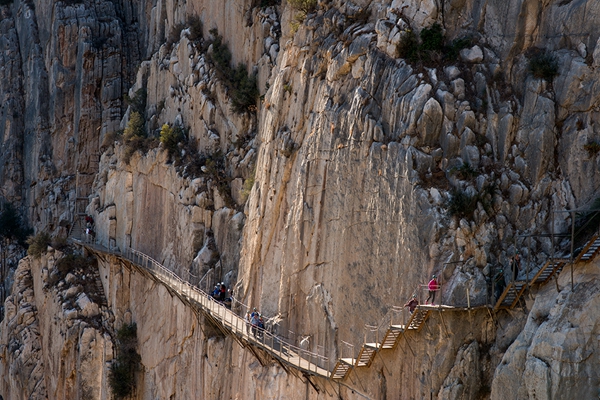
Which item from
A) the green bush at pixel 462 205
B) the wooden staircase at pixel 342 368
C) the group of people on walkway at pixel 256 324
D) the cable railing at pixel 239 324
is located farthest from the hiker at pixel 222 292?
the green bush at pixel 462 205

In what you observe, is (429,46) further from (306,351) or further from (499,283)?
(306,351)

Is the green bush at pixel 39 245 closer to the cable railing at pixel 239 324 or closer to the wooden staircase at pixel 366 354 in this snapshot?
the cable railing at pixel 239 324

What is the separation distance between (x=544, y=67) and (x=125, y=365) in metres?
28.8

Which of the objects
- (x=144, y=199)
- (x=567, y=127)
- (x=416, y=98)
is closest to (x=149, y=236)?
Answer: (x=144, y=199)

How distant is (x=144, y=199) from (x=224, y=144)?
717 cm

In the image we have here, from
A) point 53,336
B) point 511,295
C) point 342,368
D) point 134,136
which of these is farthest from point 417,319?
point 53,336

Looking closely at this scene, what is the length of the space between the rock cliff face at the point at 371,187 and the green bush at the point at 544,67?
0.08m

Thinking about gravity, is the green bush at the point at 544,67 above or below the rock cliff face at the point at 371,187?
above

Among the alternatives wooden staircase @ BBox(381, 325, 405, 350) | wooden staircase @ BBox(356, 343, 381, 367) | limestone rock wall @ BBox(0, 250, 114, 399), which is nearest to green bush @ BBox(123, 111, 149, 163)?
limestone rock wall @ BBox(0, 250, 114, 399)

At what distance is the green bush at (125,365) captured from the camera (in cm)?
4734

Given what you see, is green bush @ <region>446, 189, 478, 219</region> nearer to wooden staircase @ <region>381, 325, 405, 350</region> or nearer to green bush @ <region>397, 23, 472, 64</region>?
wooden staircase @ <region>381, 325, 405, 350</region>

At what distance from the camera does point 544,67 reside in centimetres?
2634

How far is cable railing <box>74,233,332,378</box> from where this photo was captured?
30.6m

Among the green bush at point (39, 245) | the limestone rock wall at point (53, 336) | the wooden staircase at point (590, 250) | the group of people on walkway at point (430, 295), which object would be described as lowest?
Answer: the limestone rock wall at point (53, 336)
